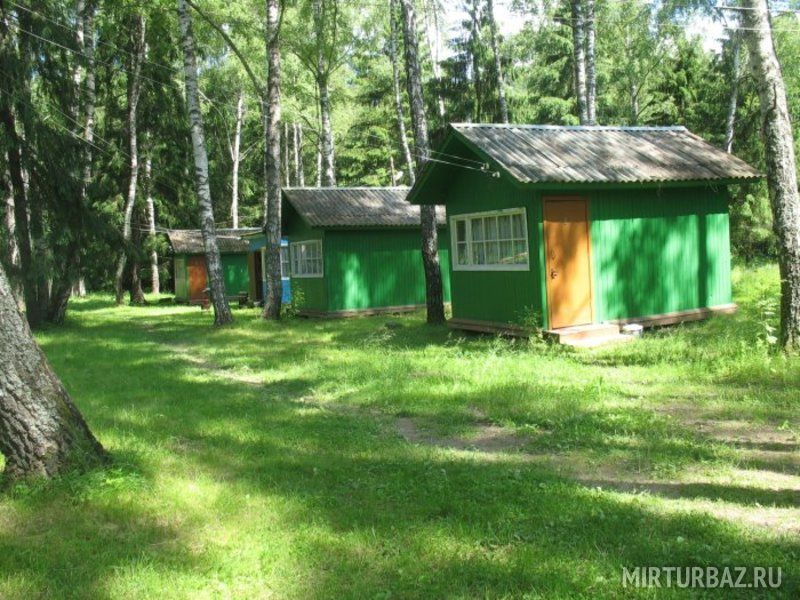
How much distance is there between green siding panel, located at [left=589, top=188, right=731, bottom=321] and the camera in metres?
12.3

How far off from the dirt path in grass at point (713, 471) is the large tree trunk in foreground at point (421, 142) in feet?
27.4

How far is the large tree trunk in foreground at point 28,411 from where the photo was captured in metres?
4.84

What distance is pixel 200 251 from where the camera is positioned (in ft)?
102

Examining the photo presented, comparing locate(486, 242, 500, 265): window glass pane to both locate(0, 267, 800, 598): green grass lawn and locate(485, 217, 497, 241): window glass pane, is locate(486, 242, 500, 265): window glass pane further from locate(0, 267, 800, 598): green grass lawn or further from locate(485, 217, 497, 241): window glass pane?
locate(0, 267, 800, 598): green grass lawn

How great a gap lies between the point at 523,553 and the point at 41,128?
56.5 ft

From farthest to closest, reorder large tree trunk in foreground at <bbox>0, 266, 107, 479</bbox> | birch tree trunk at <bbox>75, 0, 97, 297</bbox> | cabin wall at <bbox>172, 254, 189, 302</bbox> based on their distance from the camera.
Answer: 1. cabin wall at <bbox>172, 254, 189, 302</bbox>
2. birch tree trunk at <bbox>75, 0, 97, 297</bbox>
3. large tree trunk in foreground at <bbox>0, 266, 107, 479</bbox>

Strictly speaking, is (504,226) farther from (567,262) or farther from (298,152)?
(298,152)

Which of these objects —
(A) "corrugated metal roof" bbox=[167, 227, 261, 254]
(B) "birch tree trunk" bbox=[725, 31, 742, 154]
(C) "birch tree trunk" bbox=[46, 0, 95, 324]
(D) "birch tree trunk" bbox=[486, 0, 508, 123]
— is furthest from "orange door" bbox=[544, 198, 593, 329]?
(A) "corrugated metal roof" bbox=[167, 227, 261, 254]

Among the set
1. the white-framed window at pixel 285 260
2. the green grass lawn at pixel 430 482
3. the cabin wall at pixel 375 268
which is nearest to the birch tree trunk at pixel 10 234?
the cabin wall at pixel 375 268

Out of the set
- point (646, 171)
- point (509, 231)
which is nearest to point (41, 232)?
point (509, 231)

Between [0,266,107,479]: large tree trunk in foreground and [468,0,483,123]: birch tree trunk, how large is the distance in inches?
957

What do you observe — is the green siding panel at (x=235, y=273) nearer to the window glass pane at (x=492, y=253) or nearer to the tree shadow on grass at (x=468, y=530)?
the window glass pane at (x=492, y=253)

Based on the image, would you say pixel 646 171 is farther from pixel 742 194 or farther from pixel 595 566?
pixel 742 194

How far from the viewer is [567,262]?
39.1ft
